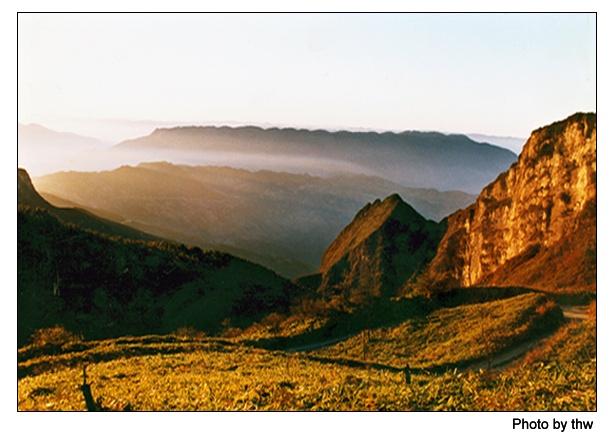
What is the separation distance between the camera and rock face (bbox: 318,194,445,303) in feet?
341

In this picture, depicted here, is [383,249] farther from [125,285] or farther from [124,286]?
[124,286]

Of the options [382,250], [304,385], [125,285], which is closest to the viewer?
[304,385]

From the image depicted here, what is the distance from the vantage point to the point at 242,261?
236ft

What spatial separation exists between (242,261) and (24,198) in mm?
27196

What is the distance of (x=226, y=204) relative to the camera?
79875 millimetres

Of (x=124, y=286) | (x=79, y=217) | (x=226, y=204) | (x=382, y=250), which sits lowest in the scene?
(x=124, y=286)

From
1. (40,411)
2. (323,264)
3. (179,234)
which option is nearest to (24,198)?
(179,234)

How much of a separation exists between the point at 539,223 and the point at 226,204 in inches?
1488

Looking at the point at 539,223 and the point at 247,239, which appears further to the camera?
the point at 247,239

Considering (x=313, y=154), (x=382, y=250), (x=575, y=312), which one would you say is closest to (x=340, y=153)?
(x=313, y=154)

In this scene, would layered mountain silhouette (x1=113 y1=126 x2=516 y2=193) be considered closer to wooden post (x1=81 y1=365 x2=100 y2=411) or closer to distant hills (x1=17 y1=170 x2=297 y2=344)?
distant hills (x1=17 y1=170 x2=297 y2=344)

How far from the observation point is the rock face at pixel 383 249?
10406 cm

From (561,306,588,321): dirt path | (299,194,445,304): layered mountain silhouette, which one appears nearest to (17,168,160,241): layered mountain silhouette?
(299,194,445,304): layered mountain silhouette

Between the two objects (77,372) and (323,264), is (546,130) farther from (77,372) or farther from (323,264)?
(77,372)
